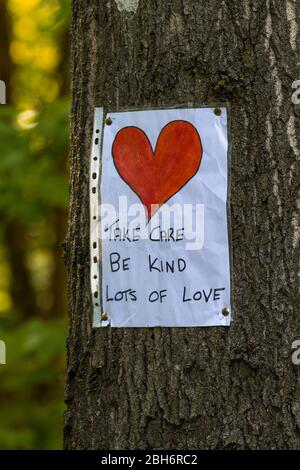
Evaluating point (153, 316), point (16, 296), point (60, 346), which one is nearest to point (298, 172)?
point (153, 316)

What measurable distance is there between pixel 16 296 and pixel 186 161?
6881 mm

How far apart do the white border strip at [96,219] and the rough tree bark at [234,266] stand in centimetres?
6

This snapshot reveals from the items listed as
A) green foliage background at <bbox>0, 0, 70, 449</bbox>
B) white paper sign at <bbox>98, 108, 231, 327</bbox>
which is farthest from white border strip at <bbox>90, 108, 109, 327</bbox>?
green foliage background at <bbox>0, 0, 70, 449</bbox>

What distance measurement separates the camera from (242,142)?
2.00 meters

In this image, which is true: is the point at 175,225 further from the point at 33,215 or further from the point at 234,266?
the point at 33,215

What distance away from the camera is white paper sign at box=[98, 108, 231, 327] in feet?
6.55

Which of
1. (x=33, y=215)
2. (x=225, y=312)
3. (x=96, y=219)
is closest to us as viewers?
(x=225, y=312)

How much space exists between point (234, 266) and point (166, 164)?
1.08ft

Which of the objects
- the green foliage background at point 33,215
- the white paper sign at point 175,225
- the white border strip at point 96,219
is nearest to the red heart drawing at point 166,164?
the white paper sign at point 175,225

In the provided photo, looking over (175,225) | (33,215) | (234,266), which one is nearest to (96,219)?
(175,225)

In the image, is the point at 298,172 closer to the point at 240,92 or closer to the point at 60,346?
the point at 240,92

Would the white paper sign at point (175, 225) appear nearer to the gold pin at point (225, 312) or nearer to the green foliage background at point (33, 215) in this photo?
the gold pin at point (225, 312)

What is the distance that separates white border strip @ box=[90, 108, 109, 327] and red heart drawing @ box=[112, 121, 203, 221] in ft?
A: 0.41

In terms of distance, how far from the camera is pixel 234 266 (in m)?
1.98
